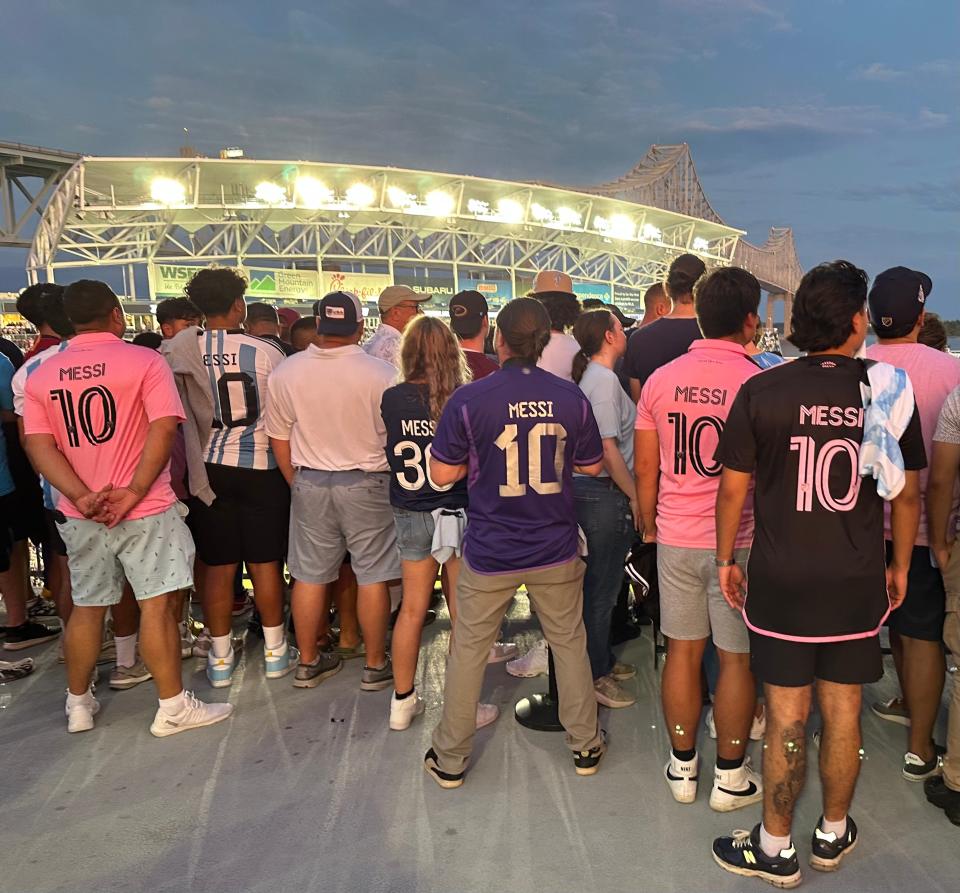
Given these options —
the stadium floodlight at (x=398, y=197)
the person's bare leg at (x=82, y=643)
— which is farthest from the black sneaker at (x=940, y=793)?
the stadium floodlight at (x=398, y=197)

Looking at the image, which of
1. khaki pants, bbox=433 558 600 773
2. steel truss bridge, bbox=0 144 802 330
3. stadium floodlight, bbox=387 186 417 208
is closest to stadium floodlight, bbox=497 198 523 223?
steel truss bridge, bbox=0 144 802 330

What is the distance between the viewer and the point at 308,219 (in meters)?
36.0

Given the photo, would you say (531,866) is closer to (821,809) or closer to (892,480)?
(821,809)

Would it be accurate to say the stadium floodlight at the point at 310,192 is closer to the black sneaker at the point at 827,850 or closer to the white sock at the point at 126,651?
the white sock at the point at 126,651

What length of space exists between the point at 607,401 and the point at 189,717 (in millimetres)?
2393

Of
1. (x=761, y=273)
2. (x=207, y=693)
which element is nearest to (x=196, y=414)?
(x=207, y=693)

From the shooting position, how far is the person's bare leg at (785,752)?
1972mm

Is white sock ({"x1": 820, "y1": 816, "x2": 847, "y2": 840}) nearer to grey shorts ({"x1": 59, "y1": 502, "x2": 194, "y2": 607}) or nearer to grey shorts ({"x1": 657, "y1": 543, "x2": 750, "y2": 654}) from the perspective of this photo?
grey shorts ({"x1": 657, "y1": 543, "x2": 750, "y2": 654})

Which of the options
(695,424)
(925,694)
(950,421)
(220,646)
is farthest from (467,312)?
(925,694)

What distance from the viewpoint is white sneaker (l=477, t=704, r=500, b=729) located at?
2.95m

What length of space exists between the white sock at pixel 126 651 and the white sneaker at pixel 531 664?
2053 mm

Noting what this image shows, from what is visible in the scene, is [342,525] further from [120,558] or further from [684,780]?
[684,780]

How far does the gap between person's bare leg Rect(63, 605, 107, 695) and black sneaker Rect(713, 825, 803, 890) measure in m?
2.71

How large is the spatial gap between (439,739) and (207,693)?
59.4 inches
